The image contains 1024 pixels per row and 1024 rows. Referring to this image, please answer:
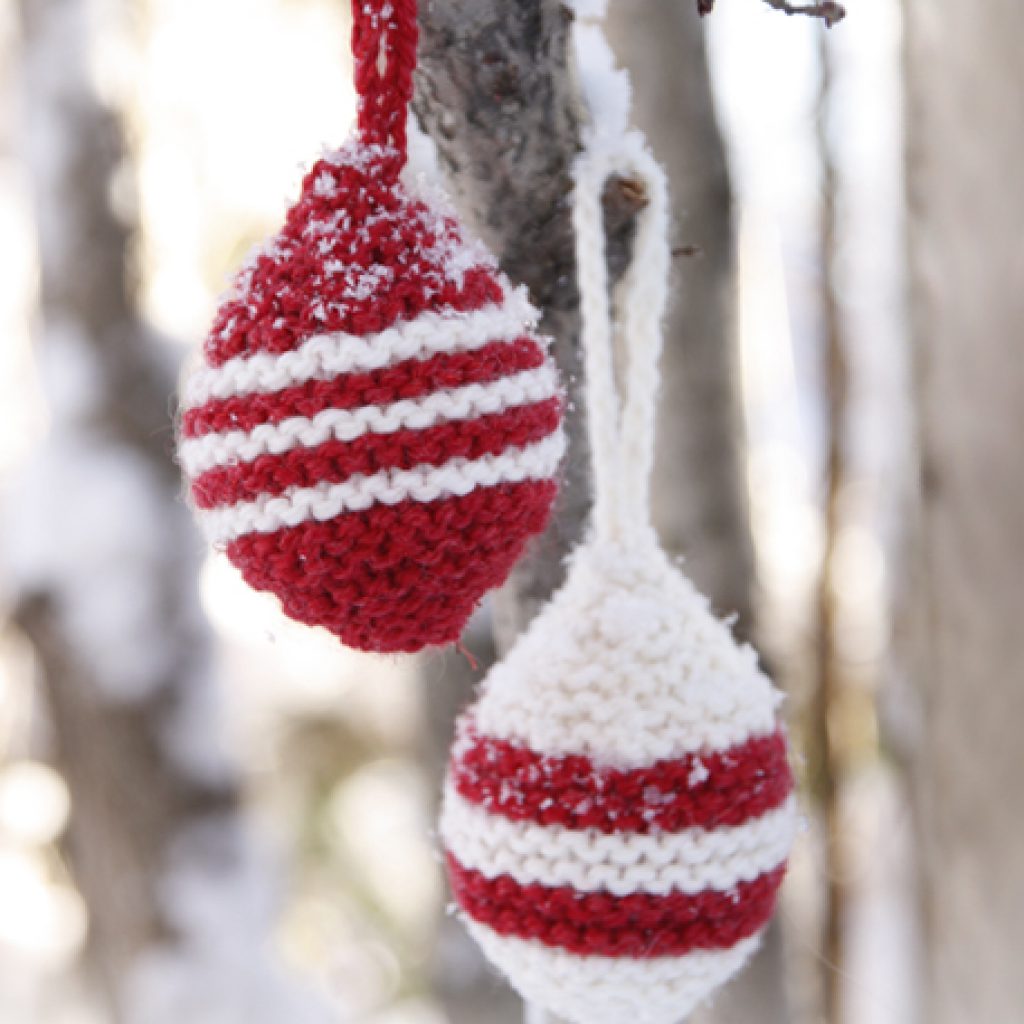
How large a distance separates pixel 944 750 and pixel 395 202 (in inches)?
29.8

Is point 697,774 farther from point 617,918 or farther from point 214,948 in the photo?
point 214,948

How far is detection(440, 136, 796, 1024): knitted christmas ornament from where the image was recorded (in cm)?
30

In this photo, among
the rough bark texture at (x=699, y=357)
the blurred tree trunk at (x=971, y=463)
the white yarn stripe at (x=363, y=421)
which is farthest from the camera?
the blurred tree trunk at (x=971, y=463)

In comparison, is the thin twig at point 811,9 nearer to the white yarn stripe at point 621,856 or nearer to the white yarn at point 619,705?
the white yarn at point 619,705

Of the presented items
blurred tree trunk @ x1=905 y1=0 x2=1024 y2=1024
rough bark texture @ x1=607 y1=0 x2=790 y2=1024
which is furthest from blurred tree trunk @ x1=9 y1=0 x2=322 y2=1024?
blurred tree trunk @ x1=905 y1=0 x2=1024 y2=1024

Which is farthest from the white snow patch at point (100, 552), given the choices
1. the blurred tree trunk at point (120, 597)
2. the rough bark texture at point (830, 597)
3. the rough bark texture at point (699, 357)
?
the rough bark texture at point (830, 597)

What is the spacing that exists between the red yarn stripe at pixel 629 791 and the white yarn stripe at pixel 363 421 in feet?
0.39

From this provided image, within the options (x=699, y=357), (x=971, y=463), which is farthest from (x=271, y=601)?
(x=971, y=463)

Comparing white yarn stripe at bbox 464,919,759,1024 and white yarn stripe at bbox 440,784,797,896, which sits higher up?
white yarn stripe at bbox 440,784,797,896

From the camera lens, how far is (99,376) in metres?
0.94

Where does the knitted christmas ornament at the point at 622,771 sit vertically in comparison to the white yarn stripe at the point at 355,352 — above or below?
below

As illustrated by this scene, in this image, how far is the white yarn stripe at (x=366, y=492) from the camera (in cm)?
25

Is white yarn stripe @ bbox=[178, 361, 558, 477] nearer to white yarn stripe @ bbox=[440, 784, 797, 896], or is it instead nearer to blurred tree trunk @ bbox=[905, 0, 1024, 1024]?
white yarn stripe @ bbox=[440, 784, 797, 896]

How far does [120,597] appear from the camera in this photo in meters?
0.94
